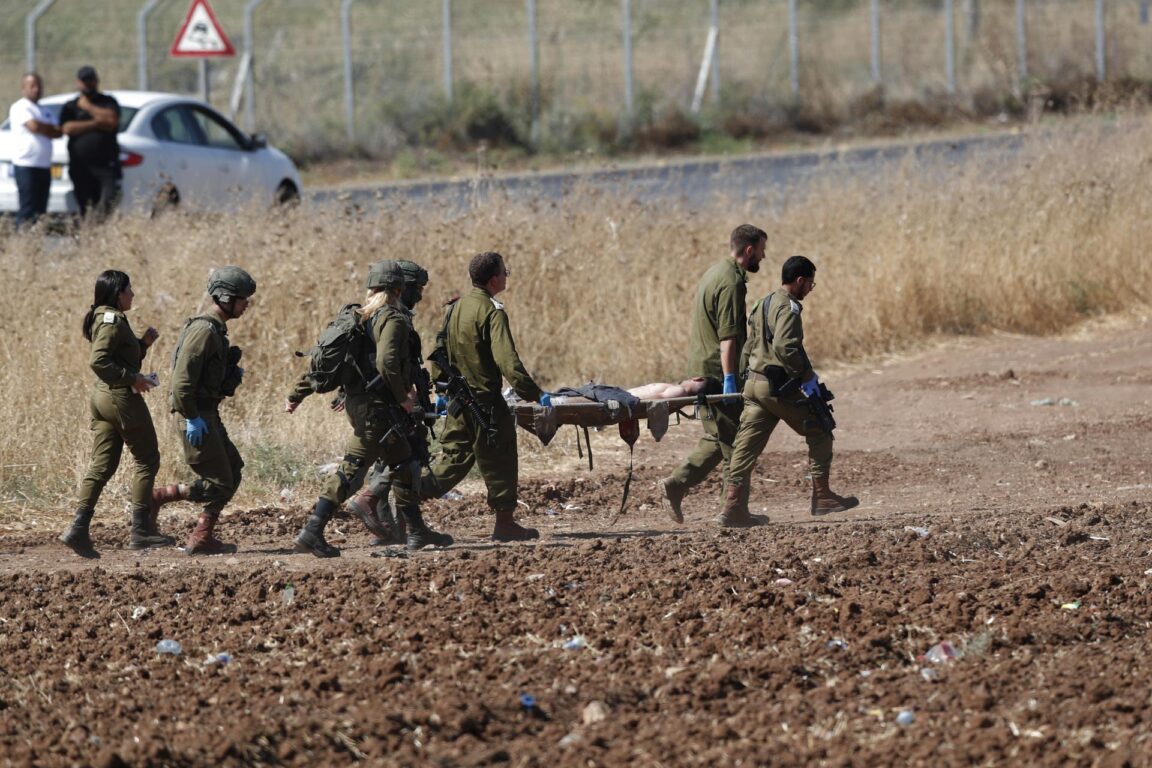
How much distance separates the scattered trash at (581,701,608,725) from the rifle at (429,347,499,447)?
8.45 ft

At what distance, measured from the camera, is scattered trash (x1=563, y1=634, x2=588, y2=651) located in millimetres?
A: 5934

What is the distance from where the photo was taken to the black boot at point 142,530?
26.1 ft

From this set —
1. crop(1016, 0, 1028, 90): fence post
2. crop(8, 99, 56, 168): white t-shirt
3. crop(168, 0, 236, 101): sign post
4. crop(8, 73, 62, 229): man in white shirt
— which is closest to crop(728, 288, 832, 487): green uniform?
crop(8, 73, 62, 229): man in white shirt

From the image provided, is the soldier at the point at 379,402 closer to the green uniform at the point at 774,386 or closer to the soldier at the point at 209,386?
the soldier at the point at 209,386

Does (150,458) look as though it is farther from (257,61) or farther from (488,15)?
(488,15)

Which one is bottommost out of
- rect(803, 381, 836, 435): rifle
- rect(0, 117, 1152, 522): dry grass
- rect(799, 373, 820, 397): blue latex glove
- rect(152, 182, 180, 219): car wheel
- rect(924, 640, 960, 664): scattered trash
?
rect(924, 640, 960, 664): scattered trash

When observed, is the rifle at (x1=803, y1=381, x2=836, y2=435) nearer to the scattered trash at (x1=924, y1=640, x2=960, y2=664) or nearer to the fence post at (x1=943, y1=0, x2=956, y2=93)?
the scattered trash at (x1=924, y1=640, x2=960, y2=664)

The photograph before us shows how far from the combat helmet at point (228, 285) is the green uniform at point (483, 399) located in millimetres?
1003

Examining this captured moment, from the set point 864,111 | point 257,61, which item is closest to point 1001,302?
point 864,111

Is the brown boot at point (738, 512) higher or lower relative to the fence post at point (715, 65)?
lower

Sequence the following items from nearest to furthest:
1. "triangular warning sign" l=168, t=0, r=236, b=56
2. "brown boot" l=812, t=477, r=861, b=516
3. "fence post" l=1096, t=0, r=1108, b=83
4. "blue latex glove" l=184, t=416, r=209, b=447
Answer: "blue latex glove" l=184, t=416, r=209, b=447 → "brown boot" l=812, t=477, r=861, b=516 → "triangular warning sign" l=168, t=0, r=236, b=56 → "fence post" l=1096, t=0, r=1108, b=83

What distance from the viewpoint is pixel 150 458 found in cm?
786

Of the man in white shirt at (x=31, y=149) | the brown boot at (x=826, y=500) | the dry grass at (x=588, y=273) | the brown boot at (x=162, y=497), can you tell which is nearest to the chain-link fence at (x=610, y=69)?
the man in white shirt at (x=31, y=149)

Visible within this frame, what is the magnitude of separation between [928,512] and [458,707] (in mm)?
4095
